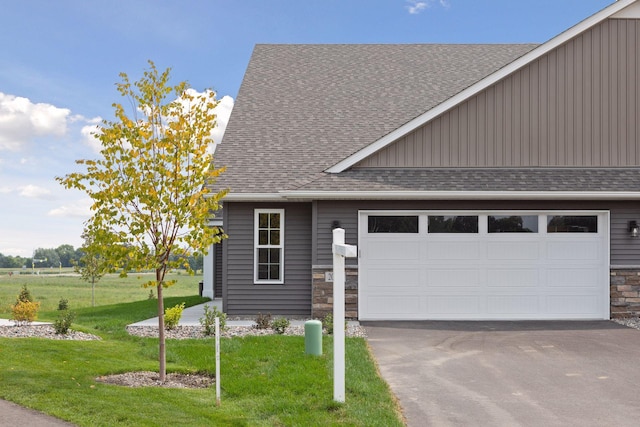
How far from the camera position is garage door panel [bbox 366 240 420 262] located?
14266mm

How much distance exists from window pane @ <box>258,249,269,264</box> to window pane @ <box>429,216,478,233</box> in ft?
12.9

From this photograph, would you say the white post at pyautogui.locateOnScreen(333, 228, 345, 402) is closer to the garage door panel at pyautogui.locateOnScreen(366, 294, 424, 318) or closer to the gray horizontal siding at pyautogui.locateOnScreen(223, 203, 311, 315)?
the garage door panel at pyautogui.locateOnScreen(366, 294, 424, 318)

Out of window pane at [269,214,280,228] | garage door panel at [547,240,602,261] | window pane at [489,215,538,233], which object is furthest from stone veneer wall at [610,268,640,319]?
window pane at [269,214,280,228]

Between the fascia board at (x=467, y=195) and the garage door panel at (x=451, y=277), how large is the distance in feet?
5.46

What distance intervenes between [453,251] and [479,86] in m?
3.86

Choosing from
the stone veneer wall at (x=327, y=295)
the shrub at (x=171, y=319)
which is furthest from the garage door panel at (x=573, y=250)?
the shrub at (x=171, y=319)

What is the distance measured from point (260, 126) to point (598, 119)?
8.67 meters

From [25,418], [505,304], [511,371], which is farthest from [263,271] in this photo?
[25,418]

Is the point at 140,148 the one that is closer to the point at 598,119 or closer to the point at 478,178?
the point at 478,178

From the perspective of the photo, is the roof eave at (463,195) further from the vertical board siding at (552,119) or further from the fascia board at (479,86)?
the vertical board siding at (552,119)

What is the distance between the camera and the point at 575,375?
906 cm

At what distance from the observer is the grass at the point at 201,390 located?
22.0ft

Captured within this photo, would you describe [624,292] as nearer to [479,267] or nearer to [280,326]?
[479,267]

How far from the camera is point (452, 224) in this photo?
14375 mm
